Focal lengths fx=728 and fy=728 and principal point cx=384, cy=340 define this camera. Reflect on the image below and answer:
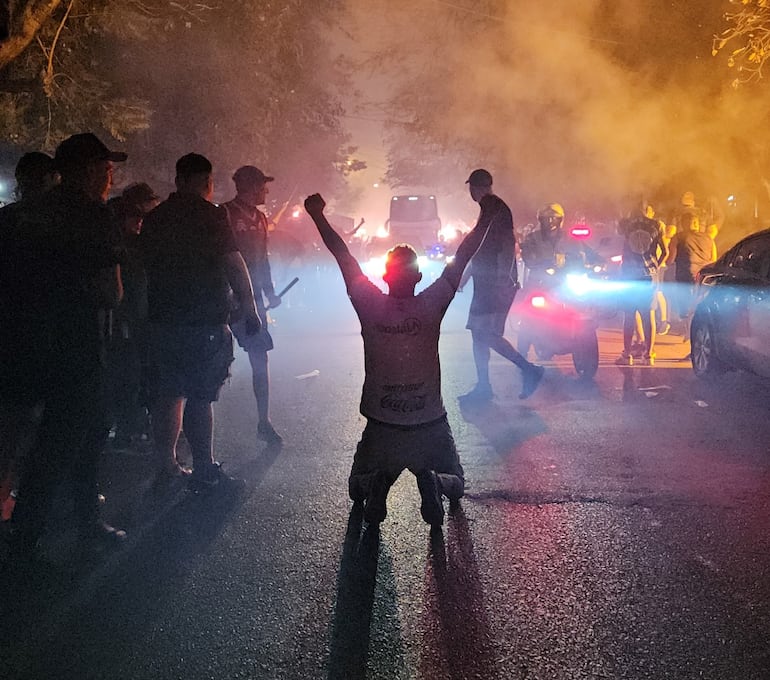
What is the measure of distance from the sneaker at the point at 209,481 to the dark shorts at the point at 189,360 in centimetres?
43

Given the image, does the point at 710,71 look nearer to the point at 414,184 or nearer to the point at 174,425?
the point at 174,425

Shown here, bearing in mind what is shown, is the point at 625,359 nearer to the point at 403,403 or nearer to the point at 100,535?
the point at 403,403

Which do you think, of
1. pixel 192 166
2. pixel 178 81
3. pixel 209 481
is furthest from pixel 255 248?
pixel 178 81

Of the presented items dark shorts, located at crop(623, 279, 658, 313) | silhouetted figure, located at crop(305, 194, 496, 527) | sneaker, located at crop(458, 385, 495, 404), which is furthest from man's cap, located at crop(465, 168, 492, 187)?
dark shorts, located at crop(623, 279, 658, 313)

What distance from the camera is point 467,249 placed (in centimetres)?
379

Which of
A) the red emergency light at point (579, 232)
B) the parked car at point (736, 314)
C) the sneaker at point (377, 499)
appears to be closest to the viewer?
the sneaker at point (377, 499)

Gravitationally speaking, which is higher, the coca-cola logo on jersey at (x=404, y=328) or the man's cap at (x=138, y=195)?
the man's cap at (x=138, y=195)

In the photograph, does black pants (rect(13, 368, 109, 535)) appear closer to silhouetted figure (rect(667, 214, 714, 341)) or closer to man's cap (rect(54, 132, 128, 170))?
man's cap (rect(54, 132, 128, 170))

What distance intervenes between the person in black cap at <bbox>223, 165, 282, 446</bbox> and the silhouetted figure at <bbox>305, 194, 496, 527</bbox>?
155 centimetres

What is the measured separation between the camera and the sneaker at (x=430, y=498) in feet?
11.6

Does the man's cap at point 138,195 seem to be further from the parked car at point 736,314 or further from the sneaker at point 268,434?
the parked car at point 736,314

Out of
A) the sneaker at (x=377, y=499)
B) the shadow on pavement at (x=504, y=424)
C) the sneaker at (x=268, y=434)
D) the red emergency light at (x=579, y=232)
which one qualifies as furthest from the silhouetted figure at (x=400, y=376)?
the red emergency light at (x=579, y=232)

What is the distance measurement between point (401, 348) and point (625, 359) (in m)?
5.90

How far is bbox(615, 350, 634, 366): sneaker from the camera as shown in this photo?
857 centimetres
